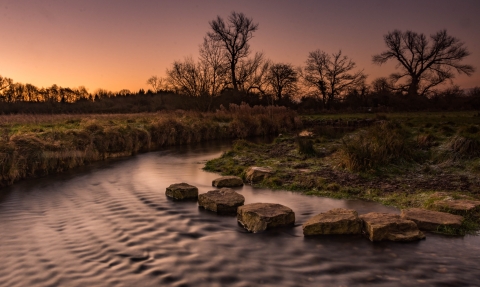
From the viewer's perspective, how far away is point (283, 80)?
4275 centimetres

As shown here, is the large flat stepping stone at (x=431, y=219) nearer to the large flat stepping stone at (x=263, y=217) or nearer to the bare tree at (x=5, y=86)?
the large flat stepping stone at (x=263, y=217)

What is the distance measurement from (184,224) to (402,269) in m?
3.59

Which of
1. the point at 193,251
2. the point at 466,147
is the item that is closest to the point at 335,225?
the point at 193,251

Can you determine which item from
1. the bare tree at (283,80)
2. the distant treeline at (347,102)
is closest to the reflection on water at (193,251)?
the distant treeline at (347,102)

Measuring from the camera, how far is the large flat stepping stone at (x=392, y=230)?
4879mm

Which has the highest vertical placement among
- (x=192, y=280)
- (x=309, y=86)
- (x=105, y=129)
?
(x=309, y=86)

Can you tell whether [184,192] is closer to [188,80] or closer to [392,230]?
[392,230]

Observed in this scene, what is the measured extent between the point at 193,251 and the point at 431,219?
12.2 ft

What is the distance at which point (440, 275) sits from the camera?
4.01m

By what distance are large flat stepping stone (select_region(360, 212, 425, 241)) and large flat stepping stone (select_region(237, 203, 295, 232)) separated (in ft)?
4.28

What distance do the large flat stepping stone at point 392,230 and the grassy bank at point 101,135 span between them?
9736 millimetres

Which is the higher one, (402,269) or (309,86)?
(309,86)

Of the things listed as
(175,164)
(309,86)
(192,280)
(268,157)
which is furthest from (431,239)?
(309,86)

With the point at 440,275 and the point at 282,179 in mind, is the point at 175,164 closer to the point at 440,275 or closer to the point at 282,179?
the point at 282,179
